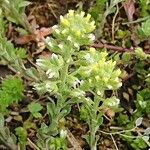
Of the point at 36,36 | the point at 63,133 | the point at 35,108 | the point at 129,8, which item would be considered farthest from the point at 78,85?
the point at 129,8

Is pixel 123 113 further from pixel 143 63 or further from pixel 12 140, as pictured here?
pixel 12 140

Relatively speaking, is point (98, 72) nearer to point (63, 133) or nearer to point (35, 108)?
point (63, 133)

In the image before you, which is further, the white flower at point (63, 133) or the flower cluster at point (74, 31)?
the white flower at point (63, 133)

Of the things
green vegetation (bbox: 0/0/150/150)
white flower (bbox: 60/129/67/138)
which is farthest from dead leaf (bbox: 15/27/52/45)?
white flower (bbox: 60/129/67/138)

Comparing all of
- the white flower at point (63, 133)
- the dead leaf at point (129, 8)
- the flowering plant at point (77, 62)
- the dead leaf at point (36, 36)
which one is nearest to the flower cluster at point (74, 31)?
the flowering plant at point (77, 62)

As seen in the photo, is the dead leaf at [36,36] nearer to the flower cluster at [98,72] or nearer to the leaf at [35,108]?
the leaf at [35,108]

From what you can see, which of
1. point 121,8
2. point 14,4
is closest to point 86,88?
point 14,4

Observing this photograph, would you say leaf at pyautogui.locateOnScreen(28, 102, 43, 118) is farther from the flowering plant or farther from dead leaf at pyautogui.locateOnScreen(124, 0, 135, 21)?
dead leaf at pyautogui.locateOnScreen(124, 0, 135, 21)

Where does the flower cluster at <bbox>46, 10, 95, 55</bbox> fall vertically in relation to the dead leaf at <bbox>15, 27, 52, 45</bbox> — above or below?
above
